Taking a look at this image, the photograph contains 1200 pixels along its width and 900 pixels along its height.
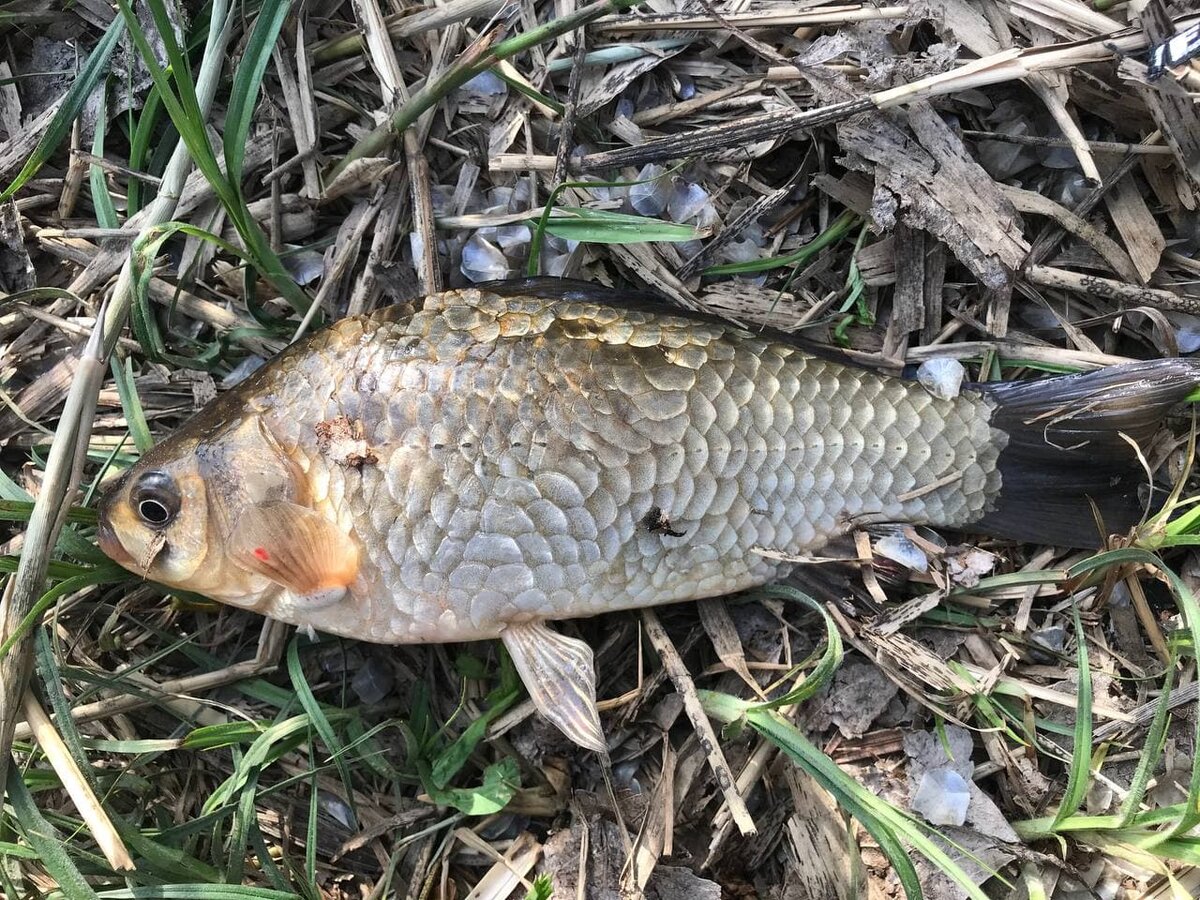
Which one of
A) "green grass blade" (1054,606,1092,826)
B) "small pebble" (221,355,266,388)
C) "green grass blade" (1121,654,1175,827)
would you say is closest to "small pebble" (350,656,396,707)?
"small pebble" (221,355,266,388)

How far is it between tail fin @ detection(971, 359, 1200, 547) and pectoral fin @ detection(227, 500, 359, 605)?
1638 millimetres

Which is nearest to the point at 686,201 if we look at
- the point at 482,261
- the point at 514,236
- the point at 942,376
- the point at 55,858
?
the point at 514,236

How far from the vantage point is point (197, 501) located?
2.08 metres

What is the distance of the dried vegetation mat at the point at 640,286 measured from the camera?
217cm

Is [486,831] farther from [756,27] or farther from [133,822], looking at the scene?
[756,27]

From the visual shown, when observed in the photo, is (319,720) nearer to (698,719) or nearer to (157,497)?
(157,497)

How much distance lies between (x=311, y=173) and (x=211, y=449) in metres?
0.89

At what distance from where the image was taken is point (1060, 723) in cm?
223

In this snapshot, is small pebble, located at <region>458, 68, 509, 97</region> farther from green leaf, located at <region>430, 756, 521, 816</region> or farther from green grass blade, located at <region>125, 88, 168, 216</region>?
green leaf, located at <region>430, 756, 521, 816</region>

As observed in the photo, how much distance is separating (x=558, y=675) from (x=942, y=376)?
1.30 m

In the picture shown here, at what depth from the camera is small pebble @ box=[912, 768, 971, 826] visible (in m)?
2.12

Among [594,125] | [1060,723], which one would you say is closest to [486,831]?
[1060,723]

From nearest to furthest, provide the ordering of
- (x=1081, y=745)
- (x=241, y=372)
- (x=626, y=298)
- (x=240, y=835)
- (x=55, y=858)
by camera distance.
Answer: (x=55, y=858), (x=1081, y=745), (x=240, y=835), (x=626, y=298), (x=241, y=372)

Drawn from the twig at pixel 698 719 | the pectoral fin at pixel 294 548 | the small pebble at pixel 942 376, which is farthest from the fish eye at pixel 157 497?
the small pebble at pixel 942 376
